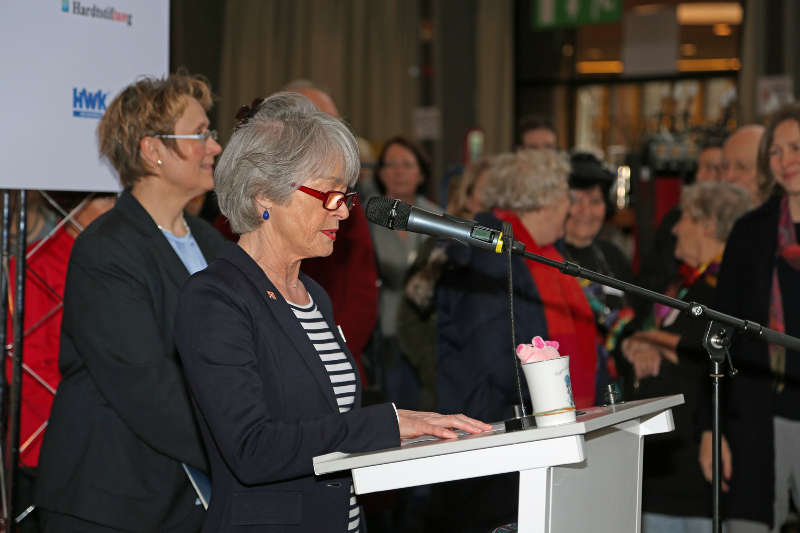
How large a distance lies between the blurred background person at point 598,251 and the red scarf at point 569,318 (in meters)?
0.19

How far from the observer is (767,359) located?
121 inches

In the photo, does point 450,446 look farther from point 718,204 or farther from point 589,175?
point 589,175

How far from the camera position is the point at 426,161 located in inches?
222

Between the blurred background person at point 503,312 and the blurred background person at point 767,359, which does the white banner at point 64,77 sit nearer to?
the blurred background person at point 503,312

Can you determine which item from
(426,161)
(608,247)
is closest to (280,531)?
(608,247)

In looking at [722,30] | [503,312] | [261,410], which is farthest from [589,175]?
[722,30]

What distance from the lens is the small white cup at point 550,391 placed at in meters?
1.63

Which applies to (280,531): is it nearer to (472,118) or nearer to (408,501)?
(408,501)

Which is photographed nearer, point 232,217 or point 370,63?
point 232,217

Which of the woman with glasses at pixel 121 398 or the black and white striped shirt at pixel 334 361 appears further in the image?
the woman with glasses at pixel 121 398

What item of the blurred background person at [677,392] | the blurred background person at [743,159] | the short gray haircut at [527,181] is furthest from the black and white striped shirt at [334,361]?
the blurred background person at [743,159]

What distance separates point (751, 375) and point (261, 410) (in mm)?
2008

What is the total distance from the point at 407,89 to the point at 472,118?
2.47 feet

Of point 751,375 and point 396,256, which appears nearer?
point 751,375
